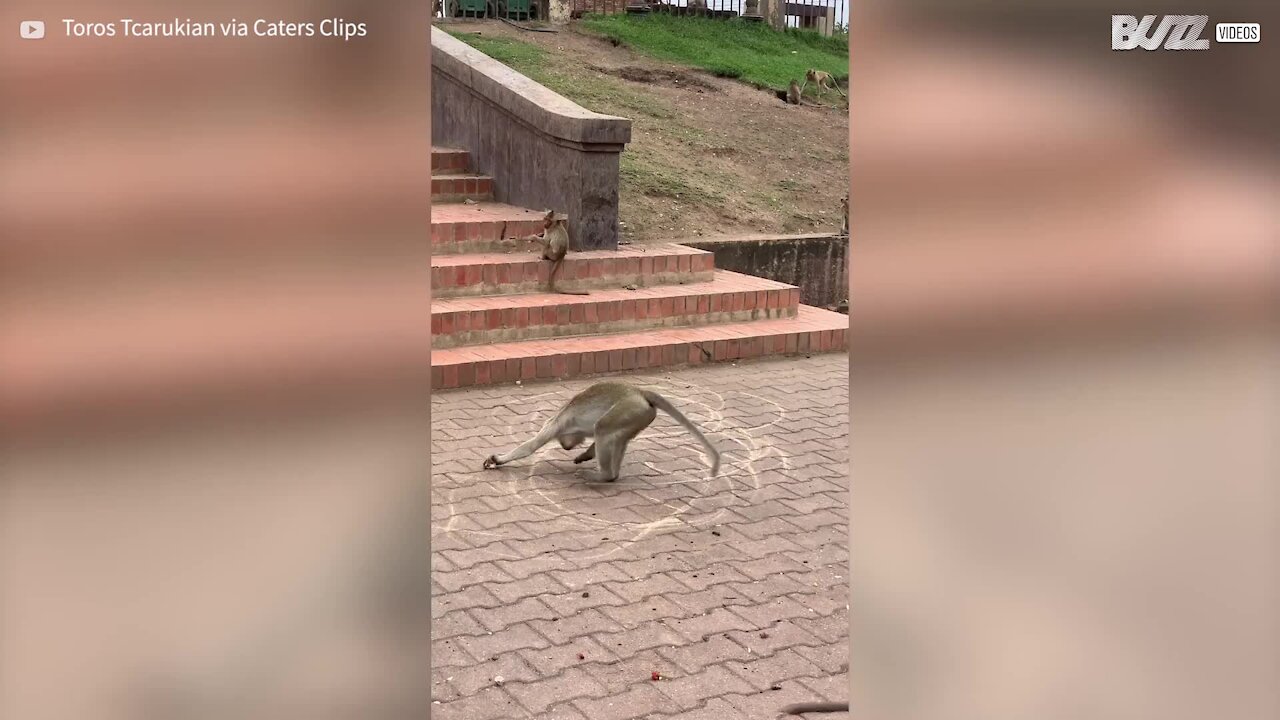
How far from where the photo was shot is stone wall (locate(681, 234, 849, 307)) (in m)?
10.7

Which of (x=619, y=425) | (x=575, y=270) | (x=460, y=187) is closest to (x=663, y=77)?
(x=460, y=187)

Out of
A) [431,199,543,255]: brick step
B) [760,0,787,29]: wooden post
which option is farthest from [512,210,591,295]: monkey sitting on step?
[760,0,787,29]: wooden post

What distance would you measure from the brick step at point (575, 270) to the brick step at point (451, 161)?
5.79 ft

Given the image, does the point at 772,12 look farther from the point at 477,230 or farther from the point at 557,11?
the point at 477,230

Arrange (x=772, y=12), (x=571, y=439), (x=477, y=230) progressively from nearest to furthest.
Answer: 1. (x=571, y=439)
2. (x=477, y=230)
3. (x=772, y=12)

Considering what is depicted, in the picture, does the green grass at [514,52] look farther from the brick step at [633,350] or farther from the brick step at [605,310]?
the brick step at [633,350]

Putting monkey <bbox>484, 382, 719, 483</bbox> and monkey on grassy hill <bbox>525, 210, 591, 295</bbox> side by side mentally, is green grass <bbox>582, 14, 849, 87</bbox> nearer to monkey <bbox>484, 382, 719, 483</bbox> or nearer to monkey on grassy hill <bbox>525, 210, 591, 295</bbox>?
monkey on grassy hill <bbox>525, 210, 591, 295</bbox>

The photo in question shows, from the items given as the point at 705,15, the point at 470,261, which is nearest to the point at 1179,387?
the point at 470,261

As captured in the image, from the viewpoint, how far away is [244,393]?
6.79 feet

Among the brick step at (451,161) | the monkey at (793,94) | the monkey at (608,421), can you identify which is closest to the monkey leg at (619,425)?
the monkey at (608,421)

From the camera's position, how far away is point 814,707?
3.86 m

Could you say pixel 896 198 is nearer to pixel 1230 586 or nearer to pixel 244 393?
pixel 1230 586

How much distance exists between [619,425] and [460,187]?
197 inches

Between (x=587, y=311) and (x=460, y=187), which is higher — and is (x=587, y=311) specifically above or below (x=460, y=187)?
below
